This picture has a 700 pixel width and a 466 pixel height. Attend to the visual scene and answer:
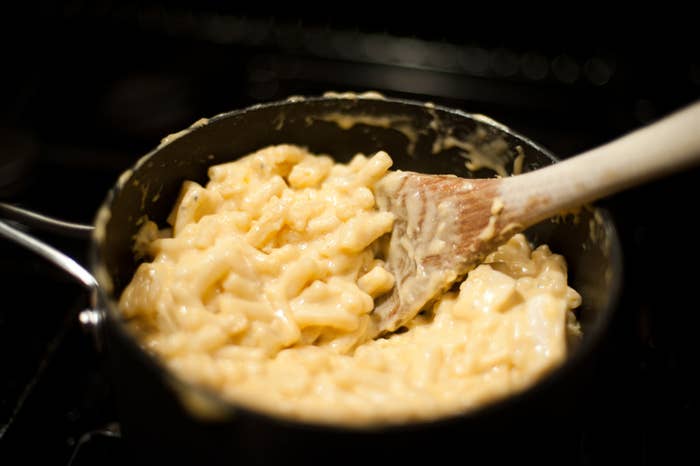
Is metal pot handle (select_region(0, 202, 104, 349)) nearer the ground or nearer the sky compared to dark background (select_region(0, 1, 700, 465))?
nearer the ground

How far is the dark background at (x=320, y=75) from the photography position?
196 cm

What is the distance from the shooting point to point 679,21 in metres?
1.98

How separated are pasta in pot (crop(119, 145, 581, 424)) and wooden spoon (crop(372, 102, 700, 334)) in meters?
0.03

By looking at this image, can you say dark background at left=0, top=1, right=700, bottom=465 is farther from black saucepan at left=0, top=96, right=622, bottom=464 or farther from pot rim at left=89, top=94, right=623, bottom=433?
pot rim at left=89, top=94, right=623, bottom=433

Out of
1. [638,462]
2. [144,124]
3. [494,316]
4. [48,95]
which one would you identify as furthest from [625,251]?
[48,95]

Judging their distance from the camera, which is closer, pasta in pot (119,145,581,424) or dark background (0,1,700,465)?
pasta in pot (119,145,581,424)

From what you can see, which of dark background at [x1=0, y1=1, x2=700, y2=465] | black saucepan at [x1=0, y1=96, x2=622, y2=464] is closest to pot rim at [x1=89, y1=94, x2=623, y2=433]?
black saucepan at [x1=0, y1=96, x2=622, y2=464]

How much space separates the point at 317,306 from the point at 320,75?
4.01ft

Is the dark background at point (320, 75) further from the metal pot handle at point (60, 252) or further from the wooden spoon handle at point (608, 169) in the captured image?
the wooden spoon handle at point (608, 169)

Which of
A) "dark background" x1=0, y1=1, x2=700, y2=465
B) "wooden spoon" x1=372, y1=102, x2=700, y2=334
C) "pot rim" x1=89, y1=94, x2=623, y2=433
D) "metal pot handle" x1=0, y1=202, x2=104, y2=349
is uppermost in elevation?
"dark background" x1=0, y1=1, x2=700, y2=465

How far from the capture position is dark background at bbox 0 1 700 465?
196 centimetres

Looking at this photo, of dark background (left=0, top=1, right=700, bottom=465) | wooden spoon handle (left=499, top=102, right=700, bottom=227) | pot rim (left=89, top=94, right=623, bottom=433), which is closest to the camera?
pot rim (left=89, top=94, right=623, bottom=433)

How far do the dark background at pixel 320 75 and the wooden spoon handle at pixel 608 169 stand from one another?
0.72 meters

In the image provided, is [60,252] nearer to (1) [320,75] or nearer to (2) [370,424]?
(2) [370,424]
